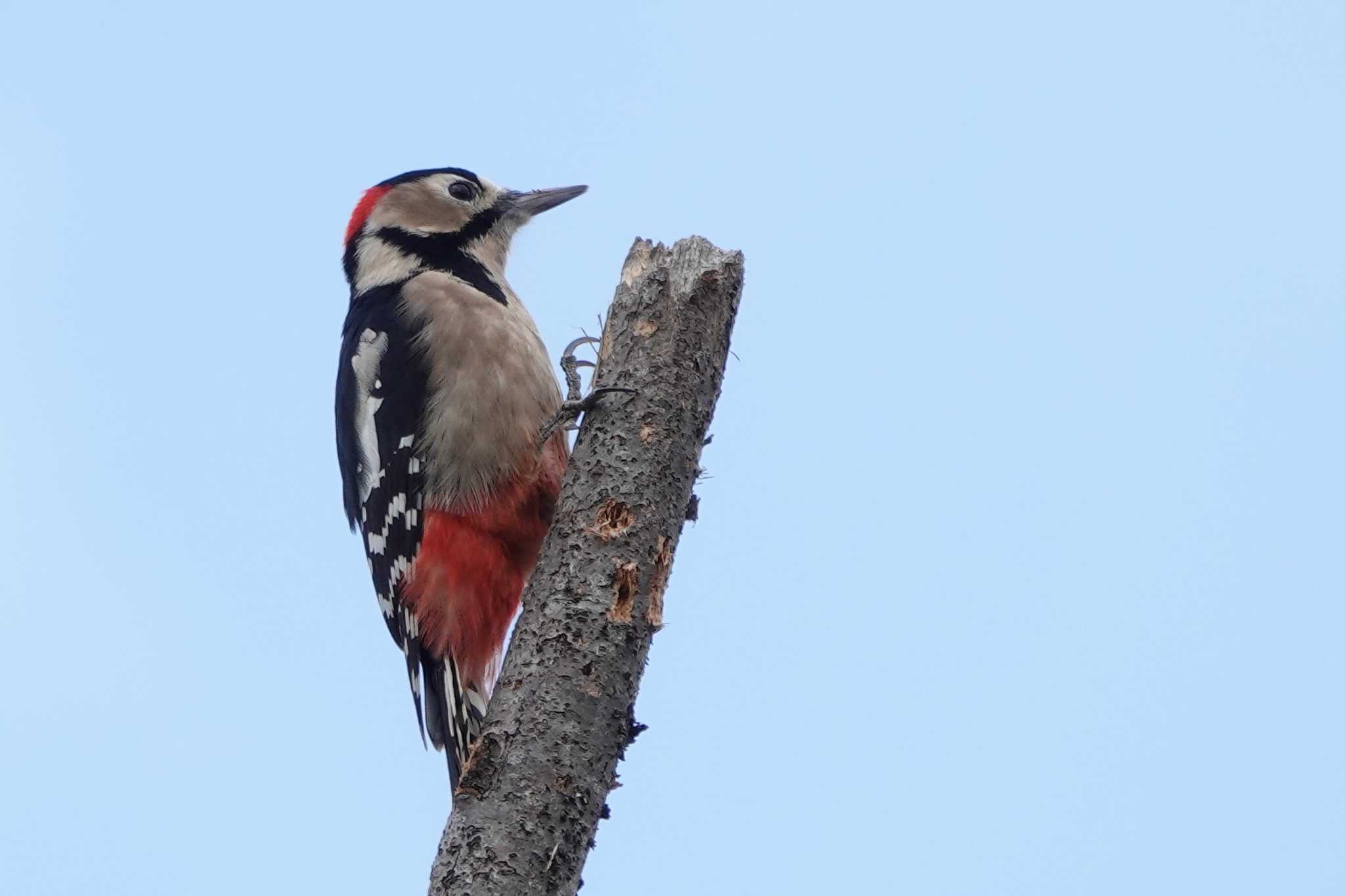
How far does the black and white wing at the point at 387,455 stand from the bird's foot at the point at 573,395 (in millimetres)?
461

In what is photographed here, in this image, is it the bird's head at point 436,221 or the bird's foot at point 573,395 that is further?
the bird's head at point 436,221

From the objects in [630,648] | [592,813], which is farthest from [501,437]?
[592,813]

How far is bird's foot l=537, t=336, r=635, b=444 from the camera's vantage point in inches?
137

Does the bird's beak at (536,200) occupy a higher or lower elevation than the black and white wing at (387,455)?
higher

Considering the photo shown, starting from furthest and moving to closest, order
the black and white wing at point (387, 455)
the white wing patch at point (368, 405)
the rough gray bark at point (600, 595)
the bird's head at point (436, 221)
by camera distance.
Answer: the bird's head at point (436, 221)
the white wing patch at point (368, 405)
the black and white wing at point (387, 455)
the rough gray bark at point (600, 595)

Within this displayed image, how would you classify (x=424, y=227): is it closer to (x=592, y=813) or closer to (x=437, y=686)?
(x=437, y=686)

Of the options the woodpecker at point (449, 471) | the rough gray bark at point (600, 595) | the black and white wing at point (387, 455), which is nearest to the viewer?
the rough gray bark at point (600, 595)

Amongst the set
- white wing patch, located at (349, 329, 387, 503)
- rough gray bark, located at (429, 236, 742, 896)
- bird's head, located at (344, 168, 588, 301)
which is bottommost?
rough gray bark, located at (429, 236, 742, 896)

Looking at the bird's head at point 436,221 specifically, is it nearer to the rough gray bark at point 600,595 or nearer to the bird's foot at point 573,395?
the bird's foot at point 573,395

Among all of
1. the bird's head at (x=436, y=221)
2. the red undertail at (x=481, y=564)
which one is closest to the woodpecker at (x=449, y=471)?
the red undertail at (x=481, y=564)

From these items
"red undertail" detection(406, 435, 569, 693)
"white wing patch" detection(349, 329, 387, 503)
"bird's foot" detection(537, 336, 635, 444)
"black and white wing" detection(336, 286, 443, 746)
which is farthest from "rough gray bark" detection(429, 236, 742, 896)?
"white wing patch" detection(349, 329, 387, 503)

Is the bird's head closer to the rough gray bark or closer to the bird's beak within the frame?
the bird's beak

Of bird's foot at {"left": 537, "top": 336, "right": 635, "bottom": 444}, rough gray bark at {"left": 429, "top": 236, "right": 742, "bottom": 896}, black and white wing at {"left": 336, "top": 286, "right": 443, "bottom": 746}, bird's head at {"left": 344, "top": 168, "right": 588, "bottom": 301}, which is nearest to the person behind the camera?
rough gray bark at {"left": 429, "top": 236, "right": 742, "bottom": 896}

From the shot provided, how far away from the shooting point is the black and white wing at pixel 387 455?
4375 mm
